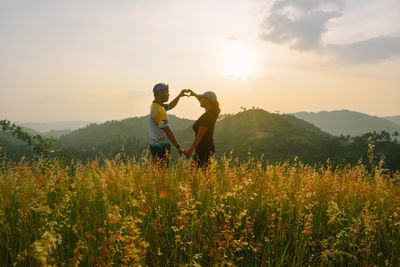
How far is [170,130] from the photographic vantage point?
5.31 metres

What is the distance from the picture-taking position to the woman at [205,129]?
547cm

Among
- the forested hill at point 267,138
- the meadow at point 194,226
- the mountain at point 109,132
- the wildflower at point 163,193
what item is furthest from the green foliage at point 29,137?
the mountain at point 109,132

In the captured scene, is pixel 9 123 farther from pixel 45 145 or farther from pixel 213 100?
pixel 213 100

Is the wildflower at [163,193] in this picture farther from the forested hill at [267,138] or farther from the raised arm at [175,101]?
the forested hill at [267,138]

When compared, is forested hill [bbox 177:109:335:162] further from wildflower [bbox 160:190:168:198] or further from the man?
wildflower [bbox 160:190:168:198]

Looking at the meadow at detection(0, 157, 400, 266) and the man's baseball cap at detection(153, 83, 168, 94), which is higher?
the man's baseball cap at detection(153, 83, 168, 94)

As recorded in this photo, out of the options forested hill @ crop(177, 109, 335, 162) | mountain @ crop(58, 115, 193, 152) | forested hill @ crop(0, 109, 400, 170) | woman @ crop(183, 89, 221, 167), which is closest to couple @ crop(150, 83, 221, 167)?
woman @ crop(183, 89, 221, 167)

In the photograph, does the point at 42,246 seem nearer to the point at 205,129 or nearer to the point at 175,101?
the point at 205,129

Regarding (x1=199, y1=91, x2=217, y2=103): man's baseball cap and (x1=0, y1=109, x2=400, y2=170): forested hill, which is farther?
(x1=0, y1=109, x2=400, y2=170): forested hill

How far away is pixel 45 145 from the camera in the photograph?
773cm

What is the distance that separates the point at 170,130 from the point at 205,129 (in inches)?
28.8

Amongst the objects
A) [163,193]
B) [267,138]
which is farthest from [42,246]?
[267,138]

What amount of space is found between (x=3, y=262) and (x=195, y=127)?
402 cm

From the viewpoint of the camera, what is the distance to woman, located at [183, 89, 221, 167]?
5469 mm
